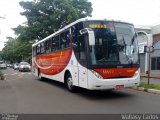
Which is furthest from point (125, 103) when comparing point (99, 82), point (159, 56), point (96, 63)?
point (159, 56)

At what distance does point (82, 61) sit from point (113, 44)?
5.03 ft

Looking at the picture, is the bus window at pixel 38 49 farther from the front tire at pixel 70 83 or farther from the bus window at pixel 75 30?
the bus window at pixel 75 30

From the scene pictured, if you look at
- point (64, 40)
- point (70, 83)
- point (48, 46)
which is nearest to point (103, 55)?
point (70, 83)

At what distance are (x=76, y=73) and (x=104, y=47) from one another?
7.08ft

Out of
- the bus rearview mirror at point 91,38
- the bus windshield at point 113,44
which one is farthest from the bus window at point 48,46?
the bus rearview mirror at point 91,38

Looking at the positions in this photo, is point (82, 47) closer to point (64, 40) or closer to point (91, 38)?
point (91, 38)

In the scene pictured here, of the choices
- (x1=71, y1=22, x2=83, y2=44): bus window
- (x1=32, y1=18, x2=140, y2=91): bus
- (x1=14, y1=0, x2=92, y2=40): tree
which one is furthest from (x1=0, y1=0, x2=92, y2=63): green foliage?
(x1=32, y1=18, x2=140, y2=91): bus

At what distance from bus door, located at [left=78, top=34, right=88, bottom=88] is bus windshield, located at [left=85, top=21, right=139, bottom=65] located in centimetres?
47

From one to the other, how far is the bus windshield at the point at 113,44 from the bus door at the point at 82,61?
1.55ft

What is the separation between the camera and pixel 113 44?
10531 millimetres

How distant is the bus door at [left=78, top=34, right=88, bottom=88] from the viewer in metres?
10.6

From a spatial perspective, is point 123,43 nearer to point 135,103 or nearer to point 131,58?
point 131,58

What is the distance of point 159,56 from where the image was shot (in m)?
28.2

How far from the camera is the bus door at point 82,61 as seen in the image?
10.6m
